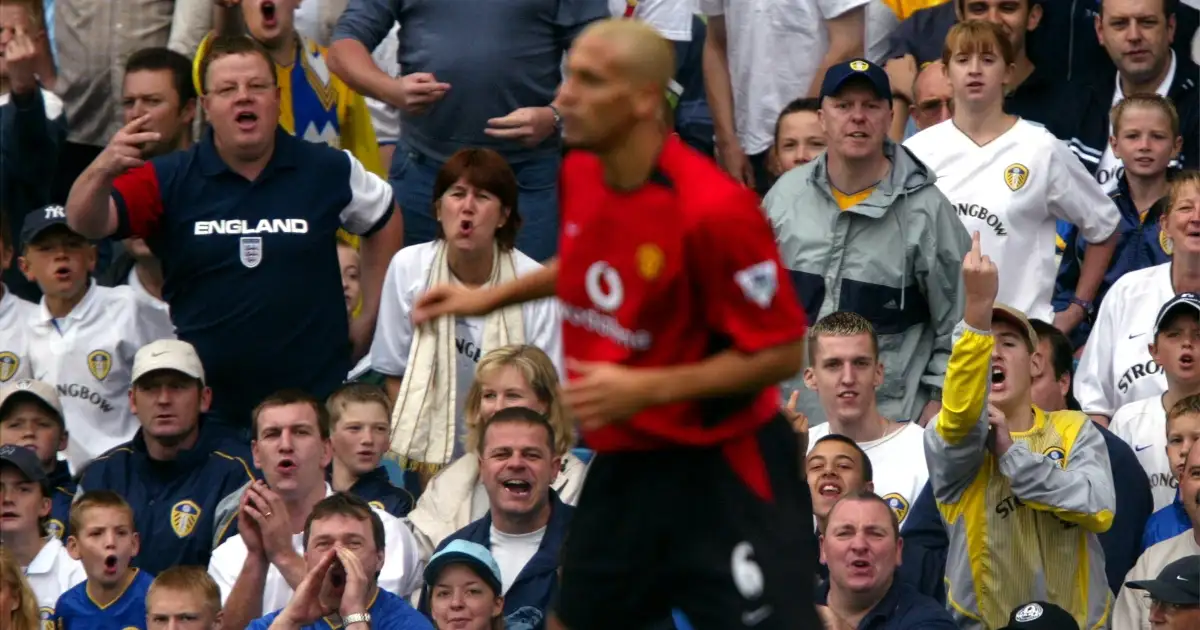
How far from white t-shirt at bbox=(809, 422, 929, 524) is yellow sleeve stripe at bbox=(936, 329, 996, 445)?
0.79m

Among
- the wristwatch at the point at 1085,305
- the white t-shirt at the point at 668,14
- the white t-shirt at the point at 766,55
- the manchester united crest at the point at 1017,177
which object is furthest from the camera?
the white t-shirt at the point at 668,14

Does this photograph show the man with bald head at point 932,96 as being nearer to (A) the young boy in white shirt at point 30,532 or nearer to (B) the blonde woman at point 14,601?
(A) the young boy in white shirt at point 30,532

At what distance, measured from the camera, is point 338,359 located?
394 inches

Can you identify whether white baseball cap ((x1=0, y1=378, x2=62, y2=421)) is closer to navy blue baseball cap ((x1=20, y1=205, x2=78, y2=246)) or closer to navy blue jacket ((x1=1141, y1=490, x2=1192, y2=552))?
navy blue baseball cap ((x1=20, y1=205, x2=78, y2=246))

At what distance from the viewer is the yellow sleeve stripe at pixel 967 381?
8.08 m

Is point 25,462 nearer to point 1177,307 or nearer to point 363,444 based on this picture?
point 363,444

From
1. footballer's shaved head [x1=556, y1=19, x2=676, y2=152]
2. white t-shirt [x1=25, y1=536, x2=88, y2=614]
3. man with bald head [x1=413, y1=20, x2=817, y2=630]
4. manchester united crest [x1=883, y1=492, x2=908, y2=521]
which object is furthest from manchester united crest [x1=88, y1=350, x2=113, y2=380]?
footballer's shaved head [x1=556, y1=19, x2=676, y2=152]

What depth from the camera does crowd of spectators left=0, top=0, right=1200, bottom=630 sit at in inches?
332

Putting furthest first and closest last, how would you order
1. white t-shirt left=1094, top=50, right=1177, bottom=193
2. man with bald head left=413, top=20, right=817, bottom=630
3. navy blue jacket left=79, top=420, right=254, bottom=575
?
white t-shirt left=1094, top=50, right=1177, bottom=193 < navy blue jacket left=79, top=420, right=254, bottom=575 < man with bald head left=413, top=20, right=817, bottom=630

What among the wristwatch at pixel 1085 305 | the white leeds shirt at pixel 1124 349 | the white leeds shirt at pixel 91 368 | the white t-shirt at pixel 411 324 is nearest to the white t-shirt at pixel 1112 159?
the wristwatch at pixel 1085 305

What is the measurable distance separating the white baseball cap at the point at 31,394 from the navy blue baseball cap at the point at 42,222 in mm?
927

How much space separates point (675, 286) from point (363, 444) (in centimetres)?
424

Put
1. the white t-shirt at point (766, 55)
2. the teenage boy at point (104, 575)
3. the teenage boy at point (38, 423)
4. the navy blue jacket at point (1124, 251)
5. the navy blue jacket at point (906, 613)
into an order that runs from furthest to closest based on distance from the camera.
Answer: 1. the white t-shirt at point (766, 55)
2. the navy blue jacket at point (1124, 251)
3. the teenage boy at point (38, 423)
4. the teenage boy at point (104, 575)
5. the navy blue jacket at point (906, 613)

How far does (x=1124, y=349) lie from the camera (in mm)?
9844
